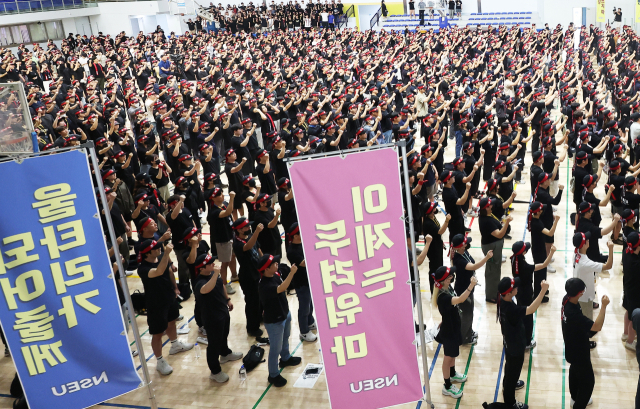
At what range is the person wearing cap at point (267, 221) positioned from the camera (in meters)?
9.24

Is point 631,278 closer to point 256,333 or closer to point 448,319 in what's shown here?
point 448,319

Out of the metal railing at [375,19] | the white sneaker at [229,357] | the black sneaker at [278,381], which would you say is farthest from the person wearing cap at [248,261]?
the metal railing at [375,19]

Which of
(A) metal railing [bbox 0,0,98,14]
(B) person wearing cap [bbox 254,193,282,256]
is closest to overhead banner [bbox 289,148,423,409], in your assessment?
(B) person wearing cap [bbox 254,193,282,256]

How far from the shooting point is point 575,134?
14.5 meters

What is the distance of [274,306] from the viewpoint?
7.29 m

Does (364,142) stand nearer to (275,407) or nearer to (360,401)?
(275,407)

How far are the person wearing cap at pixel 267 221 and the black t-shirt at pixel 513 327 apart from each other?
3.90m

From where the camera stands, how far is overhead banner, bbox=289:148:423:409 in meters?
5.13

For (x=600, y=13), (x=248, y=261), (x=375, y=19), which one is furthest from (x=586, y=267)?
(x=375, y=19)

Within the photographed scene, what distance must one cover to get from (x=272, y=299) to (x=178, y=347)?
6.99ft

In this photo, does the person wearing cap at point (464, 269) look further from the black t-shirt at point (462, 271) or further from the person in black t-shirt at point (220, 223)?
the person in black t-shirt at point (220, 223)

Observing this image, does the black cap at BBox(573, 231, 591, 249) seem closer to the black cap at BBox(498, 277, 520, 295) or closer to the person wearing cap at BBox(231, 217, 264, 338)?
the black cap at BBox(498, 277, 520, 295)

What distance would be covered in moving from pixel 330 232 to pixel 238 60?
79.3ft

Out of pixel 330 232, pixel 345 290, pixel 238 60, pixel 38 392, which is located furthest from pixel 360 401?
pixel 238 60
